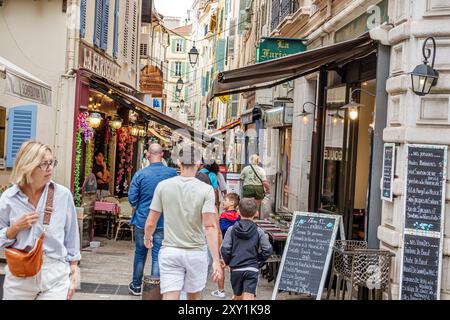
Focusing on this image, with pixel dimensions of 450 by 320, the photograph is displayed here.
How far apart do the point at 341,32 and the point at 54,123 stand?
5581 mm

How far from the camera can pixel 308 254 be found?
8734 mm

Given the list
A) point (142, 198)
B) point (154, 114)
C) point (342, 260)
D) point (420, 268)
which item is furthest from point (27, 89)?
point (154, 114)

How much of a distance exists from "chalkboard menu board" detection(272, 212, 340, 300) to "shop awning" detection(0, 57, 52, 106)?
12.9 feet

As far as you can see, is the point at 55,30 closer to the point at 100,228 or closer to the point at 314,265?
the point at 100,228

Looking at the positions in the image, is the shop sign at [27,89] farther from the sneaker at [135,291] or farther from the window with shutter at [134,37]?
the window with shutter at [134,37]

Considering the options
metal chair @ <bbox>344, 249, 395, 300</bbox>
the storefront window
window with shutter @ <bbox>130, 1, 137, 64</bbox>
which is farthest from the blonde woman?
window with shutter @ <bbox>130, 1, 137, 64</bbox>

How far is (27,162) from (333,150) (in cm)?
811

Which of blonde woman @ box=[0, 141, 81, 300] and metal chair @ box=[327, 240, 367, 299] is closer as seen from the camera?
blonde woman @ box=[0, 141, 81, 300]

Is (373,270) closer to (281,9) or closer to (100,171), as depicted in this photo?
(100,171)

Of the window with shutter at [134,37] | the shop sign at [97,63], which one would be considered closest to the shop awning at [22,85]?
the shop sign at [97,63]

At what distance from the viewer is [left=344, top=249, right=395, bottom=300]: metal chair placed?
7.93 metres

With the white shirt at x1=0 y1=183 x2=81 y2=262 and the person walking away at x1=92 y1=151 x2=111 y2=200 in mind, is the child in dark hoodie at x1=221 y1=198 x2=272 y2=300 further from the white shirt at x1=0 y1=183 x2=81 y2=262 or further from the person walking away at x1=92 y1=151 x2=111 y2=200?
the person walking away at x1=92 y1=151 x2=111 y2=200

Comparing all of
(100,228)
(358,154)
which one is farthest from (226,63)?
(358,154)

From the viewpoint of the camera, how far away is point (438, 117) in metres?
7.75
